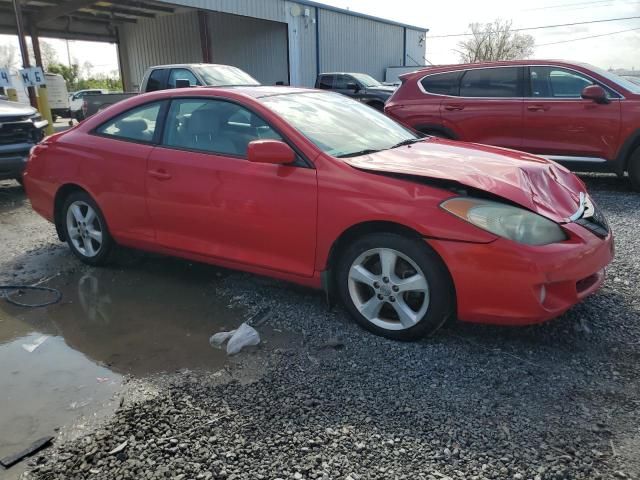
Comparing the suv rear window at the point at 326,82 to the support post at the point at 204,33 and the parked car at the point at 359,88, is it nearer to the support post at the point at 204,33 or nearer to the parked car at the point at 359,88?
the parked car at the point at 359,88

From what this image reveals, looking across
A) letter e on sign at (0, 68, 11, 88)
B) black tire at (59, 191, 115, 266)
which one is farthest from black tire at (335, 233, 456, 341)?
letter e on sign at (0, 68, 11, 88)

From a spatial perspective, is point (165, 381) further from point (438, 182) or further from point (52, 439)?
point (438, 182)

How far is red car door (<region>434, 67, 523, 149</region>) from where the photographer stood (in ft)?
24.8

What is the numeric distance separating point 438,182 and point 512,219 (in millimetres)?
461

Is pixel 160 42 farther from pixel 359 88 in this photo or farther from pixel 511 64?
pixel 511 64

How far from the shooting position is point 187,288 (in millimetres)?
4344

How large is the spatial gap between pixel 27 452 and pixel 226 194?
1.95 meters

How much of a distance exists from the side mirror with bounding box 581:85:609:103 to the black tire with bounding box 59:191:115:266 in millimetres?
5974

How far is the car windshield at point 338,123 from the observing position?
3.68 m

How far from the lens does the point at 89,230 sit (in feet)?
15.6

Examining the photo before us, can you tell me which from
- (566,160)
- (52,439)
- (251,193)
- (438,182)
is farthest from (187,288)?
(566,160)

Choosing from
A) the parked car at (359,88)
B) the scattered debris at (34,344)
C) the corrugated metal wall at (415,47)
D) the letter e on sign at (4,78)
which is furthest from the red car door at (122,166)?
the corrugated metal wall at (415,47)

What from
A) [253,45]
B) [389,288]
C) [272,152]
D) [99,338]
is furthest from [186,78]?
[253,45]

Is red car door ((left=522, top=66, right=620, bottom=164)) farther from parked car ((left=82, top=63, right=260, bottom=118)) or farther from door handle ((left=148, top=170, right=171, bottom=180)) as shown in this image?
door handle ((left=148, top=170, right=171, bottom=180))
